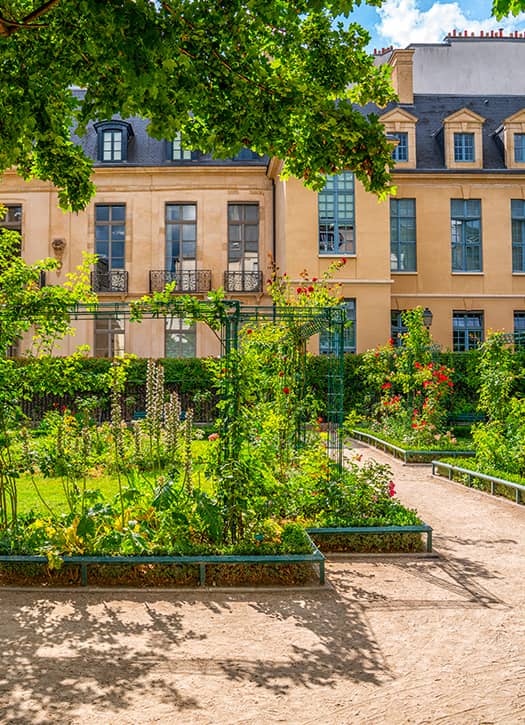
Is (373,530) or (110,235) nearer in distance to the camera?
(373,530)

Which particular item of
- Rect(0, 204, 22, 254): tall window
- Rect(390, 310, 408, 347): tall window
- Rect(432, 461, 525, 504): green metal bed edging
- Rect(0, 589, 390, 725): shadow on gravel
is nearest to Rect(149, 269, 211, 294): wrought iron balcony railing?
Rect(0, 204, 22, 254): tall window

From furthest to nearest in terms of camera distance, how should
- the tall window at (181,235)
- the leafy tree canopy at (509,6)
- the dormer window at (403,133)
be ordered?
the tall window at (181,235) → the dormer window at (403,133) → the leafy tree canopy at (509,6)

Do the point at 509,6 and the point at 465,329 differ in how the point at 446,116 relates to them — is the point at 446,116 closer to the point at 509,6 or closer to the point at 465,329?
the point at 465,329

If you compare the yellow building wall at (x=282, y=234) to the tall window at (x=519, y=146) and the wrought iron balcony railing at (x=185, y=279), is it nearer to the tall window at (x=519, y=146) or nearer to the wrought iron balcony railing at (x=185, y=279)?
the wrought iron balcony railing at (x=185, y=279)

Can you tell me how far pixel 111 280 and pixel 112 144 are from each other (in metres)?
4.99

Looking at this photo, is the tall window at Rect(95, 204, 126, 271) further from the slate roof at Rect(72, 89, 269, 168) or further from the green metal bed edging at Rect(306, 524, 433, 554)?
the green metal bed edging at Rect(306, 524, 433, 554)

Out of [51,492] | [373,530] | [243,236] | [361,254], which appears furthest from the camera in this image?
[243,236]

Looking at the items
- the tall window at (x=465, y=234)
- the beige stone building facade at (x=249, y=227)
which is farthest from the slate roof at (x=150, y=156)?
the tall window at (x=465, y=234)

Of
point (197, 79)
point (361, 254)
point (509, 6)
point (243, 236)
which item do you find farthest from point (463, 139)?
point (509, 6)

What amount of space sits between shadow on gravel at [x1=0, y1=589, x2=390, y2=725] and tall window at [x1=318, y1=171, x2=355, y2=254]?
17359 millimetres

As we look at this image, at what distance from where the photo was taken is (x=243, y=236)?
23906 millimetres

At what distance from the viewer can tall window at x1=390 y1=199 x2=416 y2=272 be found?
75.2 feet

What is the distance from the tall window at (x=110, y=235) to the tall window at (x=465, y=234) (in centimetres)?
1157

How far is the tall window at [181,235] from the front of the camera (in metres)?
23.8
